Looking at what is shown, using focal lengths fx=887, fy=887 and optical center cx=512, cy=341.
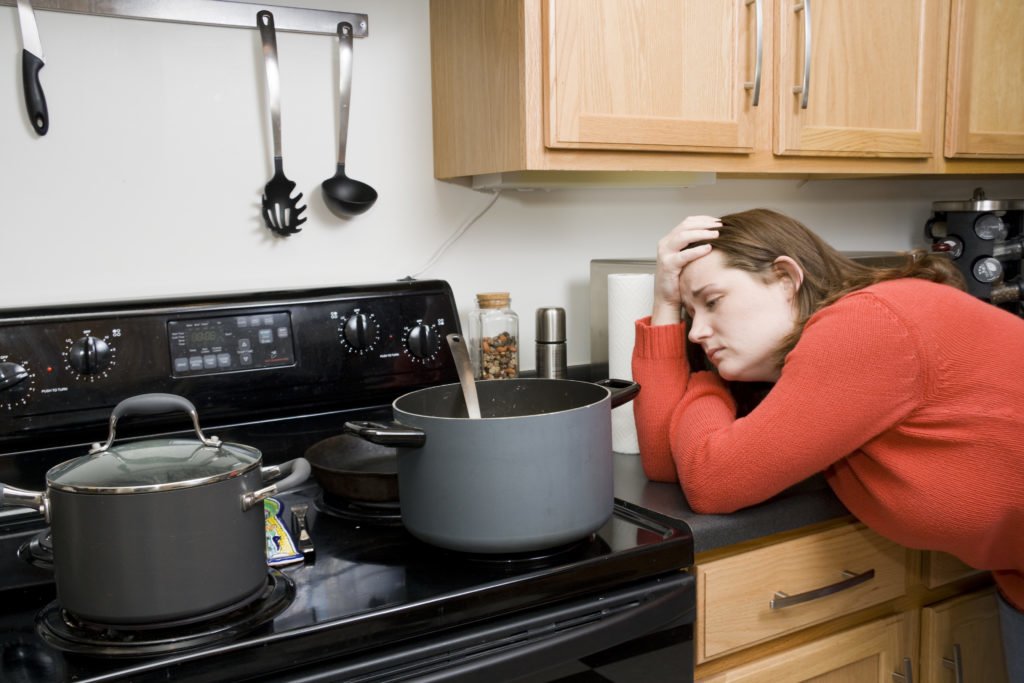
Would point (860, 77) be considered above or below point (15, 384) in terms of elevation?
above

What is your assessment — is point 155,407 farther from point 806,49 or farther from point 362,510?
point 806,49

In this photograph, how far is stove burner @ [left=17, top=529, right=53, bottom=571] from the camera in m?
0.83

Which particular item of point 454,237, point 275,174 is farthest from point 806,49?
point 275,174

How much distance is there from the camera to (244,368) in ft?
4.35

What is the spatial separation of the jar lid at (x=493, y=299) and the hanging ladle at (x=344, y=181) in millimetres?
253

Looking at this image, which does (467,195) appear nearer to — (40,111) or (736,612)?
(40,111)

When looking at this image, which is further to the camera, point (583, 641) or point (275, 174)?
point (275, 174)

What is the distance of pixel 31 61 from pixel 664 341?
3.29 feet

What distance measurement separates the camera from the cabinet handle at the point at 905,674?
1339 mm

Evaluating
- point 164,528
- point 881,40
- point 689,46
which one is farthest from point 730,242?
point 164,528

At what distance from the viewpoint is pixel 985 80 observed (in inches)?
68.9

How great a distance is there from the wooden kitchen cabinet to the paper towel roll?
19 cm

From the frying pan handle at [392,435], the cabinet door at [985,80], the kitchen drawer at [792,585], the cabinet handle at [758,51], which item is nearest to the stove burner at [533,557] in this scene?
the frying pan handle at [392,435]

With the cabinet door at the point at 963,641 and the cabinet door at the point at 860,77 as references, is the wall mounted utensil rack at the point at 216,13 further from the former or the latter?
the cabinet door at the point at 963,641
